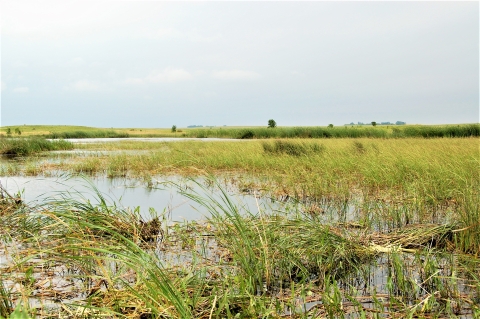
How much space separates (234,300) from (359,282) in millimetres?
1213

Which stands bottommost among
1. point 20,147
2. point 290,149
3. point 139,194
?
point 139,194

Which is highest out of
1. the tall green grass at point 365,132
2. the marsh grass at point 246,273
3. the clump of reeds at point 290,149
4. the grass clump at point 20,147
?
the tall green grass at point 365,132

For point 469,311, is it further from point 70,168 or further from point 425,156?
point 70,168

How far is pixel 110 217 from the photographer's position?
424cm

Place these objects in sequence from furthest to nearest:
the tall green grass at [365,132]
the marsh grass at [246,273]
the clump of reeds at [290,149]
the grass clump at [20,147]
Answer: the tall green grass at [365,132], the grass clump at [20,147], the clump of reeds at [290,149], the marsh grass at [246,273]

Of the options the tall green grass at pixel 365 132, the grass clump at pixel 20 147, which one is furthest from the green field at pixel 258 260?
the tall green grass at pixel 365 132

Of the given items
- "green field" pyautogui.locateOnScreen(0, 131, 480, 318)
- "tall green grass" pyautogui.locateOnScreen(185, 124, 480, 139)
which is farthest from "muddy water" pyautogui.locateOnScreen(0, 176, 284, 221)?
"tall green grass" pyautogui.locateOnScreen(185, 124, 480, 139)

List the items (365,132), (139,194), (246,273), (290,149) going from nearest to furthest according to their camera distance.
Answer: (246,273)
(139,194)
(290,149)
(365,132)

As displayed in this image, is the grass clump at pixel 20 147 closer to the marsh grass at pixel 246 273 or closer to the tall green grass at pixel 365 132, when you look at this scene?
the marsh grass at pixel 246 273

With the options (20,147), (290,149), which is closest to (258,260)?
(290,149)

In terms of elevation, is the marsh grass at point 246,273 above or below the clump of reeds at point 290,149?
below

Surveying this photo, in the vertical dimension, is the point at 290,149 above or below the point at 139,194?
above

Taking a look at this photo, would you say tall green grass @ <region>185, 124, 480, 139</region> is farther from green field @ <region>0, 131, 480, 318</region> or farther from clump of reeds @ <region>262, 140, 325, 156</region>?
green field @ <region>0, 131, 480, 318</region>

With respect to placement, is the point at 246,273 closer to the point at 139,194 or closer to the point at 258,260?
the point at 258,260
